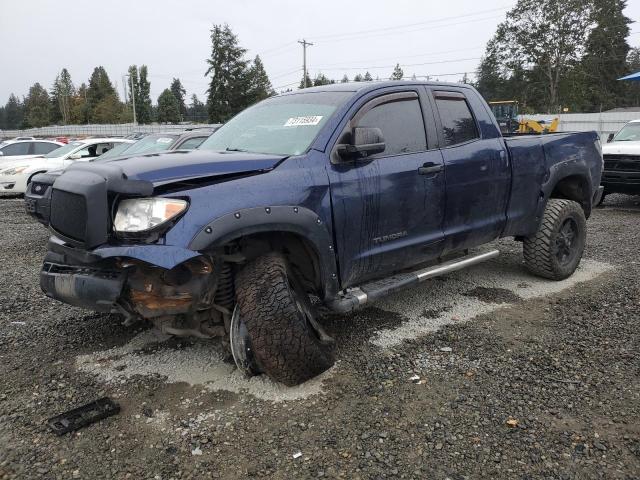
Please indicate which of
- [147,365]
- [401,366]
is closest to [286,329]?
[401,366]

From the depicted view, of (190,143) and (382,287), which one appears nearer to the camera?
(382,287)

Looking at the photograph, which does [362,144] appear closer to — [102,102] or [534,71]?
[534,71]

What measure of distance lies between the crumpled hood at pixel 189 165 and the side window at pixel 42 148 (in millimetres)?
12399

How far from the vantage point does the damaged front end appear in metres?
2.84

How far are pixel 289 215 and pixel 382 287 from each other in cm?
100

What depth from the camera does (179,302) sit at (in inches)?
114

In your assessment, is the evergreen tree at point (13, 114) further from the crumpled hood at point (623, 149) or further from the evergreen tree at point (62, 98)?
the crumpled hood at point (623, 149)

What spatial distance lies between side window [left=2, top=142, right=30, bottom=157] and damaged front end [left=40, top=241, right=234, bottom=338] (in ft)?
41.7

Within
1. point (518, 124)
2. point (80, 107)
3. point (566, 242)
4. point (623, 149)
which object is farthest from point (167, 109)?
point (566, 242)

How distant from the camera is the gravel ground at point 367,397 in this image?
255 centimetres

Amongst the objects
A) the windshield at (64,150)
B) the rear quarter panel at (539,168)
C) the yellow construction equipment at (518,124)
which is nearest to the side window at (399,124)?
the rear quarter panel at (539,168)

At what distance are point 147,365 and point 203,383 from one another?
1.67 ft

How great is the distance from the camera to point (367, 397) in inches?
123

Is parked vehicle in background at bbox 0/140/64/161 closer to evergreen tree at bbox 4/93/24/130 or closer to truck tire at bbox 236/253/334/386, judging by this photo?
truck tire at bbox 236/253/334/386
